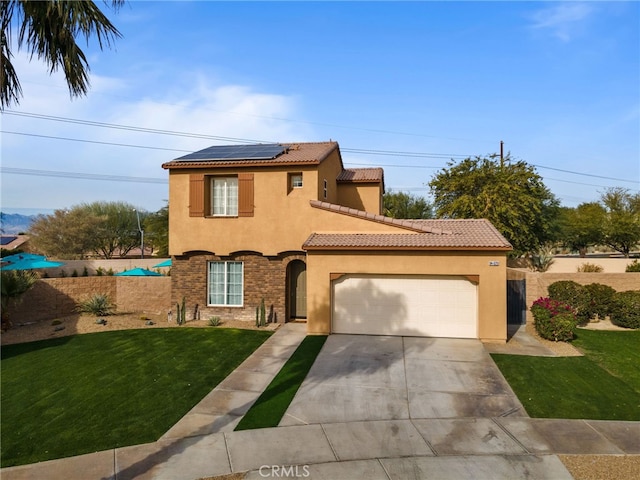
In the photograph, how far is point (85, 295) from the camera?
18812 millimetres

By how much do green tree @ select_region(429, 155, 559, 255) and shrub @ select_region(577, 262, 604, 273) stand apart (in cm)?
377

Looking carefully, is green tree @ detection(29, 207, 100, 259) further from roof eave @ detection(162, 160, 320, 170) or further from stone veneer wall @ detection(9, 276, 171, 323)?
roof eave @ detection(162, 160, 320, 170)

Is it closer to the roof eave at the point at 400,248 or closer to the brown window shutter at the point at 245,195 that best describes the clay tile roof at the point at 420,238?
the roof eave at the point at 400,248

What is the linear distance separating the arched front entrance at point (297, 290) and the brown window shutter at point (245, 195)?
2966 millimetres

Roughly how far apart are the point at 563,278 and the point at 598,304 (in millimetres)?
1743

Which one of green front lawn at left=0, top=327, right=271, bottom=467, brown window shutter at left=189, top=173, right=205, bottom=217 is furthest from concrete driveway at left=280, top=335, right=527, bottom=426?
brown window shutter at left=189, top=173, right=205, bottom=217

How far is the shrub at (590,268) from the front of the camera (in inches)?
1007

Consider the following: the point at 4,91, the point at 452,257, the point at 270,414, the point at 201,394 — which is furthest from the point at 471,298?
the point at 4,91

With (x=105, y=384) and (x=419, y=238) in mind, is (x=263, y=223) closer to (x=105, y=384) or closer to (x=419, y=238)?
(x=419, y=238)

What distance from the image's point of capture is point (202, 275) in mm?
17375

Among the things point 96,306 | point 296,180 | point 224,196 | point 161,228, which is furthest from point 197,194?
point 161,228

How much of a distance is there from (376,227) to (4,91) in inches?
479

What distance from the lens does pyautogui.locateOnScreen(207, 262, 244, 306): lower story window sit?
17.2 meters

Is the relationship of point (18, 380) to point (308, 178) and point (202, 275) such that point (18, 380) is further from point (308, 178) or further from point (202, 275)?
point (308, 178)
